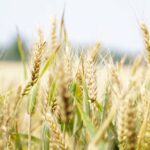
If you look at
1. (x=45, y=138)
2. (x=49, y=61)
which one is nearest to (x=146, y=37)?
(x=49, y=61)

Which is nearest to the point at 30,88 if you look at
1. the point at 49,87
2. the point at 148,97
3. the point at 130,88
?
the point at 49,87

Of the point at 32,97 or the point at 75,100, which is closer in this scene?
the point at 75,100

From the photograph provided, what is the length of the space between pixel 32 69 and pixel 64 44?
0.71ft

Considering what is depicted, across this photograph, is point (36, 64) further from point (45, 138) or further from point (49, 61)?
point (45, 138)

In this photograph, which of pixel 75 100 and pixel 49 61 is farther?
pixel 49 61

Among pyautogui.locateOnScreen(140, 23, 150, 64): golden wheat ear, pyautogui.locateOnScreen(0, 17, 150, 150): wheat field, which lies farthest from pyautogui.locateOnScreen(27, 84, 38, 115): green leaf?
pyautogui.locateOnScreen(140, 23, 150, 64): golden wheat ear

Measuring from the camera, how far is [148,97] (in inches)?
48.9

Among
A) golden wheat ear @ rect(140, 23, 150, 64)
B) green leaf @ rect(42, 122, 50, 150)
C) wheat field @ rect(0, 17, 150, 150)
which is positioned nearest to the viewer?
wheat field @ rect(0, 17, 150, 150)

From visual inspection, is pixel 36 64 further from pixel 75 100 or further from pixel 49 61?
pixel 75 100

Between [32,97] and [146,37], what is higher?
[146,37]

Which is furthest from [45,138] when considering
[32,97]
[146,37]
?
[146,37]

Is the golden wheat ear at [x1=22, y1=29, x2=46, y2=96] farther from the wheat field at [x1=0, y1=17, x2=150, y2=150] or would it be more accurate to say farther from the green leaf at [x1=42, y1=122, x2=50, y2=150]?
the green leaf at [x1=42, y1=122, x2=50, y2=150]

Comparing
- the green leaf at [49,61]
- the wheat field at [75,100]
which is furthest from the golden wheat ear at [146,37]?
the green leaf at [49,61]

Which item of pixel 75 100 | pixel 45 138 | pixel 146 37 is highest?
pixel 146 37
